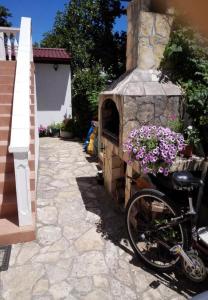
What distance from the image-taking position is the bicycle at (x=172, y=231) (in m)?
2.34

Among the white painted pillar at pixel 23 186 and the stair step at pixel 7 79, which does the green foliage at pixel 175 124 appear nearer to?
the white painted pillar at pixel 23 186

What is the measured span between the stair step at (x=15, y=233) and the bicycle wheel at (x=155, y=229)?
1252 millimetres

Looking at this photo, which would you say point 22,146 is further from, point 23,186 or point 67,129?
point 67,129

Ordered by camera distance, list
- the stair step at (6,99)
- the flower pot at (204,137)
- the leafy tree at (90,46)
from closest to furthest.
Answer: the flower pot at (204,137), the stair step at (6,99), the leafy tree at (90,46)

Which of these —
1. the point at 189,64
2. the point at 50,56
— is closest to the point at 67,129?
the point at 50,56

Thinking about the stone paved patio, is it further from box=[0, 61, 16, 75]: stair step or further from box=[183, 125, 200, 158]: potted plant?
box=[0, 61, 16, 75]: stair step

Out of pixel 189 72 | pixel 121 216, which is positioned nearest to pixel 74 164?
pixel 121 216

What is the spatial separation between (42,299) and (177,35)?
3.59m

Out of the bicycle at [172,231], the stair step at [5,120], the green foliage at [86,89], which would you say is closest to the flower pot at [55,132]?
the green foliage at [86,89]

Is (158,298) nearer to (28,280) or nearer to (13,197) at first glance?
(28,280)

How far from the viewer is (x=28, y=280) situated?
8.52 feet

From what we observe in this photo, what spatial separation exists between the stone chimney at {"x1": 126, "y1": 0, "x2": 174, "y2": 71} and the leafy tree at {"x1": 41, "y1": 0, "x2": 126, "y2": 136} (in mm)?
4629

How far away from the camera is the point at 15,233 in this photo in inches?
123

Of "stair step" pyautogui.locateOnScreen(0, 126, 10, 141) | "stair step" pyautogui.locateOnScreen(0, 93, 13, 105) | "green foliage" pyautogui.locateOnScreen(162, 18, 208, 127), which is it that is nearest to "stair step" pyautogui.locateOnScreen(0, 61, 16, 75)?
"stair step" pyautogui.locateOnScreen(0, 93, 13, 105)
